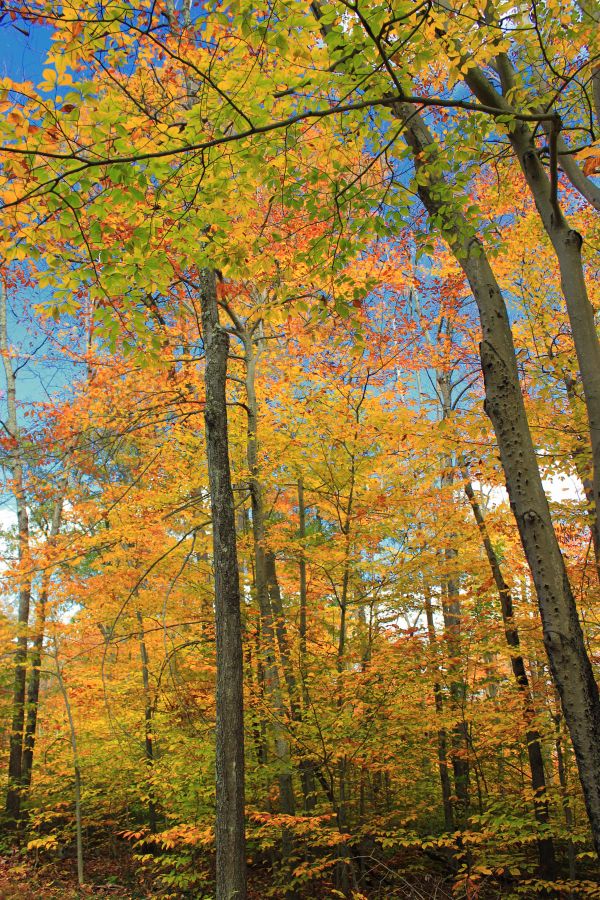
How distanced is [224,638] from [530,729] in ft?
10.1

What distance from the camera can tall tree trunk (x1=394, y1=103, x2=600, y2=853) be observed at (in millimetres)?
2854

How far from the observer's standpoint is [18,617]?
35.3 feet

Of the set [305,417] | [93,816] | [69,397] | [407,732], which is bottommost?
[93,816]

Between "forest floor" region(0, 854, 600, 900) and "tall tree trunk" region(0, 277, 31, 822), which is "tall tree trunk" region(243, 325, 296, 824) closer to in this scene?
"forest floor" region(0, 854, 600, 900)

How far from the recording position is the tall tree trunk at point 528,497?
2854mm

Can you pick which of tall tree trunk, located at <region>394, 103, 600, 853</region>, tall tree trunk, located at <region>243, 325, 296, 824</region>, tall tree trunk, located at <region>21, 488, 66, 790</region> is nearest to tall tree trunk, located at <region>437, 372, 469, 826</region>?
tall tree trunk, located at <region>243, 325, 296, 824</region>

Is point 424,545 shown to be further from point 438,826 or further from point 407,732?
point 438,826

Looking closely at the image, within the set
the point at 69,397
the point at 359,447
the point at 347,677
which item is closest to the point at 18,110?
the point at 359,447

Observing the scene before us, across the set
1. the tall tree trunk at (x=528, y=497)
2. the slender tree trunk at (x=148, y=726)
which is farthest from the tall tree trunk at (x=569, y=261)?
the slender tree trunk at (x=148, y=726)

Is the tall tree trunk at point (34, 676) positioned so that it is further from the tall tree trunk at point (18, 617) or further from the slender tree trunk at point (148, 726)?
the slender tree trunk at point (148, 726)

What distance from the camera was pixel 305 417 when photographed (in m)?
7.50

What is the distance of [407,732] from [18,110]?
652 centimetres

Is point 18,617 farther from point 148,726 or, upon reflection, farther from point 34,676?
point 148,726

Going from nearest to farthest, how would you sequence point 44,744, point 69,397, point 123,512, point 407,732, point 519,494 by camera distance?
point 519,494, point 407,732, point 123,512, point 44,744, point 69,397
